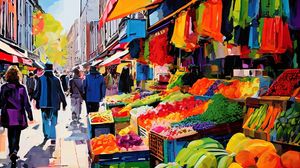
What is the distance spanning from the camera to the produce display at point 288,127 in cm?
357

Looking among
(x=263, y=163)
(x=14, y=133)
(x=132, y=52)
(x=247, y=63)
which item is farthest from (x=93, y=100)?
(x=263, y=163)

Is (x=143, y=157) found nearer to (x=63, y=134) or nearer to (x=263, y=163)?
(x=263, y=163)

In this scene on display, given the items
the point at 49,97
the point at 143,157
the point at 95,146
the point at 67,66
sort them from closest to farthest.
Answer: the point at 143,157 → the point at 95,146 → the point at 49,97 → the point at 67,66

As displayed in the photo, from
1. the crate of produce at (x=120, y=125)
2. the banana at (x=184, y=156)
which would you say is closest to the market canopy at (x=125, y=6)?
the crate of produce at (x=120, y=125)

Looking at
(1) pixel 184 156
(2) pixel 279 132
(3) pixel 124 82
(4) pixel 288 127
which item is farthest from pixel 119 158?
(3) pixel 124 82

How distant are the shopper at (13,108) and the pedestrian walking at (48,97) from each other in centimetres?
232

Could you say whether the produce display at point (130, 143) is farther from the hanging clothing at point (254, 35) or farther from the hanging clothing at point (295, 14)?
the hanging clothing at point (295, 14)

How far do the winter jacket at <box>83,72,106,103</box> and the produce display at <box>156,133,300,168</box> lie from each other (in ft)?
25.7

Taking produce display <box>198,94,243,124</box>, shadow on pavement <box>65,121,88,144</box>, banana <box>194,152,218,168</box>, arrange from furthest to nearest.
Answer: shadow on pavement <box>65,121,88,144</box>
produce display <box>198,94,243,124</box>
banana <box>194,152,218,168</box>

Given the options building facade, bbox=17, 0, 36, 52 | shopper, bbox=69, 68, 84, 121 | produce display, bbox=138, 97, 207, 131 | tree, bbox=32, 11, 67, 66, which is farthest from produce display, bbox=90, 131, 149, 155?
tree, bbox=32, 11, 67, 66

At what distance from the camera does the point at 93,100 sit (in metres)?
12.1

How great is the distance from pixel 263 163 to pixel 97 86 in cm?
913

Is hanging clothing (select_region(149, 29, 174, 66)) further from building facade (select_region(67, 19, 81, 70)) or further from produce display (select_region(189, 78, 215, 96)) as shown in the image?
building facade (select_region(67, 19, 81, 70))

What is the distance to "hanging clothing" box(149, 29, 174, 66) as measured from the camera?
1077 centimetres
